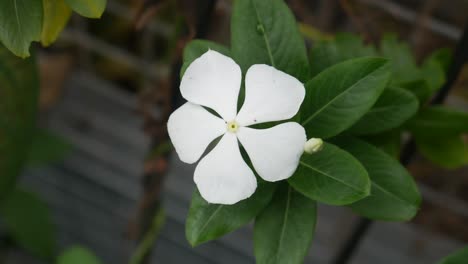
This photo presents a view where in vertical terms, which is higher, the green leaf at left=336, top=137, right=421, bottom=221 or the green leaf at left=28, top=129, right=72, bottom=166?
the green leaf at left=336, top=137, right=421, bottom=221

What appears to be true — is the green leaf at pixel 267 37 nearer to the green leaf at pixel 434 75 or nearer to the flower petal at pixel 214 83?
the flower petal at pixel 214 83

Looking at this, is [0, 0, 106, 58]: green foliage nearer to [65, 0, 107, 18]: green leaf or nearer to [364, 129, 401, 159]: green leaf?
[65, 0, 107, 18]: green leaf

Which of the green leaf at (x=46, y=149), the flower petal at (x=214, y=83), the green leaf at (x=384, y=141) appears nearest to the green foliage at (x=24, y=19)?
the flower petal at (x=214, y=83)

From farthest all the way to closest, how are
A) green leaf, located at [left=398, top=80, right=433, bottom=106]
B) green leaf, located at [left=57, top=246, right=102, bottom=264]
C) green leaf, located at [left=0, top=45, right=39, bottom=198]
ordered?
green leaf, located at [left=57, top=246, right=102, bottom=264]
green leaf, located at [left=0, top=45, right=39, bottom=198]
green leaf, located at [left=398, top=80, right=433, bottom=106]

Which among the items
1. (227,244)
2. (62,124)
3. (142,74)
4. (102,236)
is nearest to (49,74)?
(62,124)

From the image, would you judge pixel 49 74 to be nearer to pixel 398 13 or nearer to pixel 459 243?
pixel 398 13

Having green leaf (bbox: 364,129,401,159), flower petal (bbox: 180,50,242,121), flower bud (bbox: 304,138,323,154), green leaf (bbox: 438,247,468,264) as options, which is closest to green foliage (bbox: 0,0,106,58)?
flower petal (bbox: 180,50,242,121)
